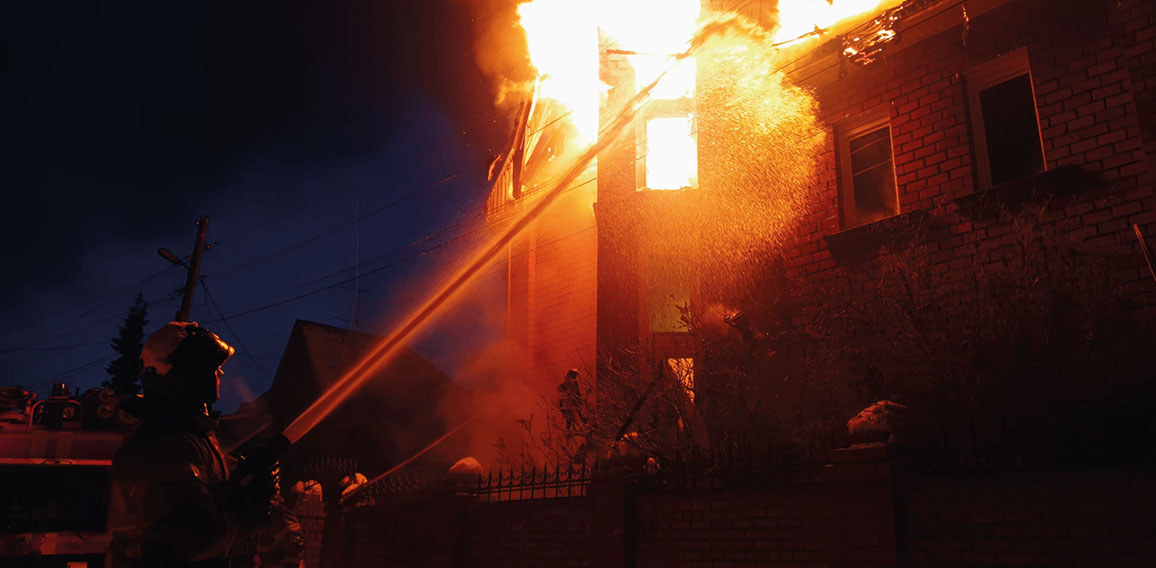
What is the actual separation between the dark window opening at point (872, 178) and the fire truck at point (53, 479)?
11153 millimetres

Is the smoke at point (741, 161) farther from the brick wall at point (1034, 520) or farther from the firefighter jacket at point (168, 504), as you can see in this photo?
the firefighter jacket at point (168, 504)

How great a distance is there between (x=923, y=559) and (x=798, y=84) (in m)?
8.69

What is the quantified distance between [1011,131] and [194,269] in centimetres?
1828

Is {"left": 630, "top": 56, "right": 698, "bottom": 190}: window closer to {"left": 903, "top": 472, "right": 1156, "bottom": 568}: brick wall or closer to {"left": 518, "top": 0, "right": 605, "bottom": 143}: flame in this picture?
{"left": 518, "top": 0, "right": 605, "bottom": 143}: flame

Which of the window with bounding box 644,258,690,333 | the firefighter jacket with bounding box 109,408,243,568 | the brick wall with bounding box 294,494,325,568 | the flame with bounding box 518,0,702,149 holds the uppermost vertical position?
the flame with bounding box 518,0,702,149

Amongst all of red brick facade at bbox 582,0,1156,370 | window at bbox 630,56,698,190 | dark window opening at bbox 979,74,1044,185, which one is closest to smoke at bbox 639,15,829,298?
red brick facade at bbox 582,0,1156,370

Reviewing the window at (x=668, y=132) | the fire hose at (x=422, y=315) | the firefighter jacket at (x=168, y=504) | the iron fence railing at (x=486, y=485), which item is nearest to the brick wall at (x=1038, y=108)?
the window at (x=668, y=132)

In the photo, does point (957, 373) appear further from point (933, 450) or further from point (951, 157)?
point (951, 157)

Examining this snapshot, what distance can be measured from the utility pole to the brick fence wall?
11905 millimetres

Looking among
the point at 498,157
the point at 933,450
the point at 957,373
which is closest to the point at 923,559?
the point at 933,450

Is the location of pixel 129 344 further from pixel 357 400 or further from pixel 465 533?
pixel 465 533

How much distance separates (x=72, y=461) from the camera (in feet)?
34.4

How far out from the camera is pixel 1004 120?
1043 cm

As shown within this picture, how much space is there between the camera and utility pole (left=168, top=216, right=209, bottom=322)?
60.5 feet
